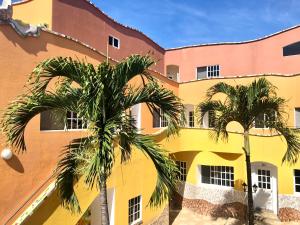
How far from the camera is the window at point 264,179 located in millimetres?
18641

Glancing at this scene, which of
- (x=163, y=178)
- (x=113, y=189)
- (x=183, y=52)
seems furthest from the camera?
(x=183, y=52)

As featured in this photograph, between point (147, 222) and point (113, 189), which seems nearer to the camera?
point (113, 189)

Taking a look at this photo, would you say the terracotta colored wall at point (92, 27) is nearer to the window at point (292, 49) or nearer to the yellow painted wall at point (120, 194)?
the yellow painted wall at point (120, 194)

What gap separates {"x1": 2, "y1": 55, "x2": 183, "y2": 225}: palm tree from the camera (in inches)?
254

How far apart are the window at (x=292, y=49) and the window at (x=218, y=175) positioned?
10.2 metres

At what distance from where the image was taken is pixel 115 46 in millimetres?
20203

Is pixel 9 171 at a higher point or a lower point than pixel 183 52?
lower

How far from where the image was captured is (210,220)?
18234mm

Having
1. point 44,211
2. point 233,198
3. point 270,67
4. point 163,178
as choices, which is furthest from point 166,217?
point 270,67

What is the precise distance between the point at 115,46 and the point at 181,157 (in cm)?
864

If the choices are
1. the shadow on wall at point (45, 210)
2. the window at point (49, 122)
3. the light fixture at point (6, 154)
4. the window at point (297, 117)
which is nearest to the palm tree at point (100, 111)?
the shadow on wall at point (45, 210)

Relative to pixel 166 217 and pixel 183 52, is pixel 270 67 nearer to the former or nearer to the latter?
pixel 183 52

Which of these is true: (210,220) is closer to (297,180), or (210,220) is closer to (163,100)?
(297,180)

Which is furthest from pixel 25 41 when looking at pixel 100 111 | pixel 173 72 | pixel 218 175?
pixel 173 72
